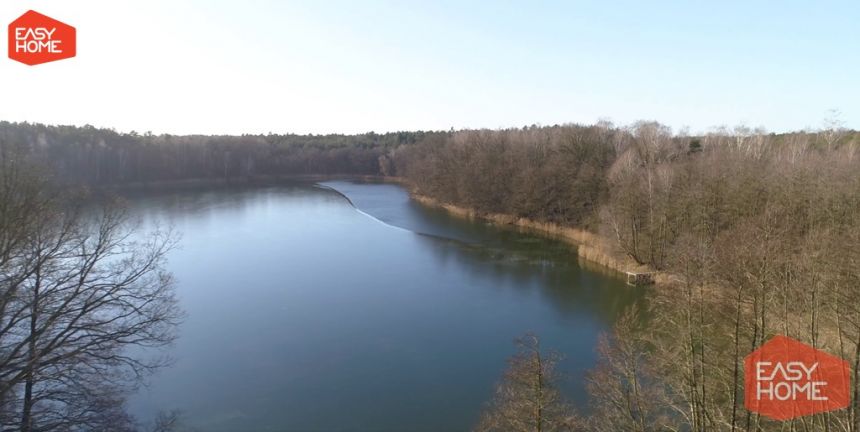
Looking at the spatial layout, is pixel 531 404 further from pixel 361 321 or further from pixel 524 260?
pixel 524 260

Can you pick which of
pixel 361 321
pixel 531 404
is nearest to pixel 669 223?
pixel 361 321

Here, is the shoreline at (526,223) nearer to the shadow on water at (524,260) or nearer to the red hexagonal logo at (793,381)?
the shadow on water at (524,260)

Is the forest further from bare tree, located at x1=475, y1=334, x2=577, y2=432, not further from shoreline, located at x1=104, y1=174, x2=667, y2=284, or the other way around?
shoreline, located at x1=104, y1=174, x2=667, y2=284

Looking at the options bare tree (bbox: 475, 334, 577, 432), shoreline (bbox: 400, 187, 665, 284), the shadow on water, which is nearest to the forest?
bare tree (bbox: 475, 334, 577, 432)

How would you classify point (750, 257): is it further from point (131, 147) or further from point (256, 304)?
point (131, 147)

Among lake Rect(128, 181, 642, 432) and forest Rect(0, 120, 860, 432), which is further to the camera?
lake Rect(128, 181, 642, 432)

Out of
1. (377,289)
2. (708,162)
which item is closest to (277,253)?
(377,289)
